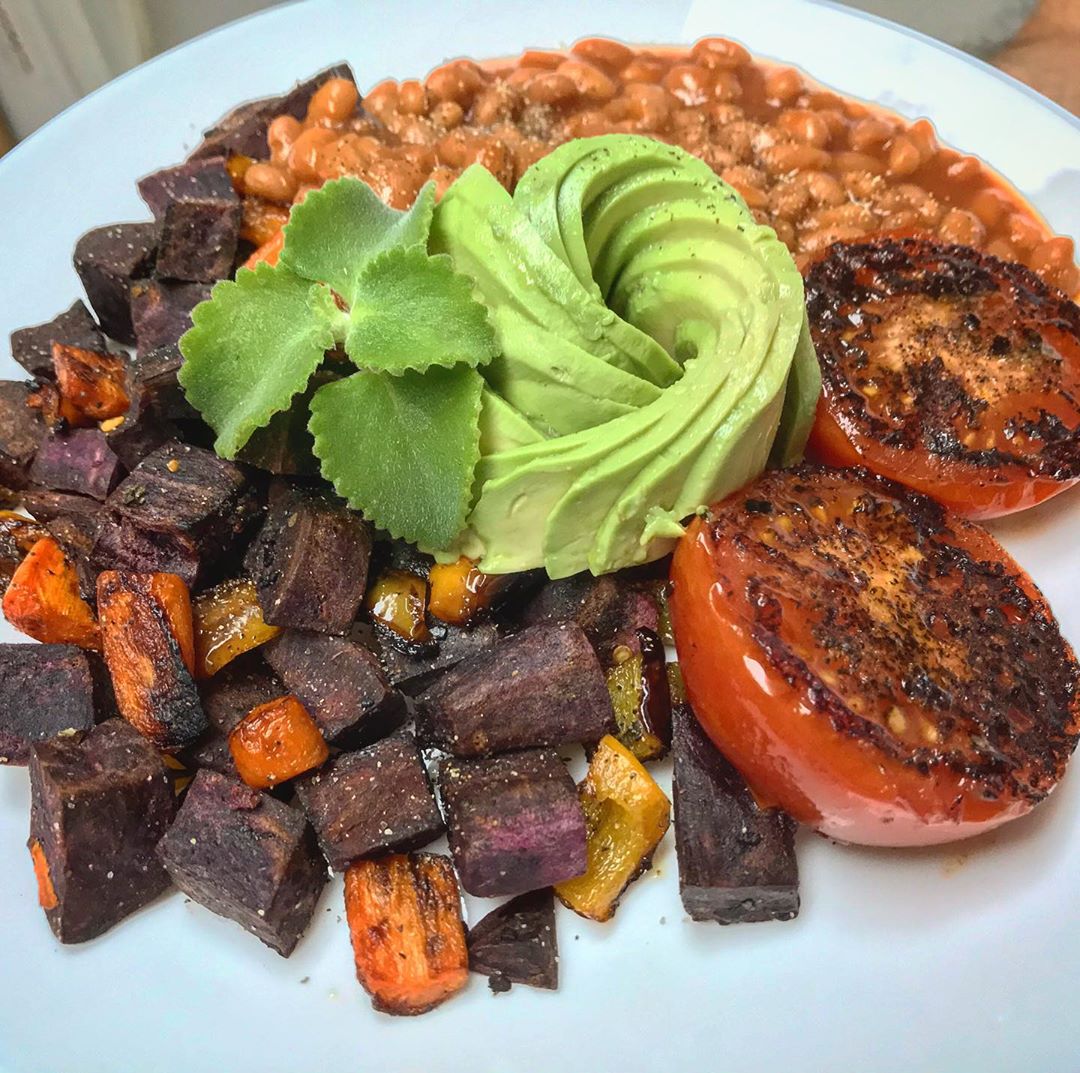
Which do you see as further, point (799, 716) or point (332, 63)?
point (332, 63)

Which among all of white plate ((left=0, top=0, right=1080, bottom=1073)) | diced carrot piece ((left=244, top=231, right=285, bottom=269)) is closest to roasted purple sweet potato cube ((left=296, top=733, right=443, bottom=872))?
white plate ((left=0, top=0, right=1080, bottom=1073))

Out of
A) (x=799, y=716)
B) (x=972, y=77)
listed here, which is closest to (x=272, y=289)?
(x=799, y=716)

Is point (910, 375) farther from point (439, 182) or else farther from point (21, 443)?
point (21, 443)

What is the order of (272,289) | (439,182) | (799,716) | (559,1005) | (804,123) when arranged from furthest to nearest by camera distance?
(804,123), (439,182), (272,289), (559,1005), (799,716)

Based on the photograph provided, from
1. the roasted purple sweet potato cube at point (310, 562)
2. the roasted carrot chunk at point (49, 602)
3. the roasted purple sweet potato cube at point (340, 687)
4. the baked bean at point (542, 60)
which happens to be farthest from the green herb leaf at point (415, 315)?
the baked bean at point (542, 60)

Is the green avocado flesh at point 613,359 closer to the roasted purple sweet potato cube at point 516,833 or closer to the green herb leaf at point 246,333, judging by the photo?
the green herb leaf at point 246,333

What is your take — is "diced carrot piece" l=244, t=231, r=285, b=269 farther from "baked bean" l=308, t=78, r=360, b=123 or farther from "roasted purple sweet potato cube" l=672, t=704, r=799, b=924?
"roasted purple sweet potato cube" l=672, t=704, r=799, b=924

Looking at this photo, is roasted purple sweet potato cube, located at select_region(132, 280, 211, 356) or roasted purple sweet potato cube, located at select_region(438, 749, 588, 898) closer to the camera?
roasted purple sweet potato cube, located at select_region(438, 749, 588, 898)

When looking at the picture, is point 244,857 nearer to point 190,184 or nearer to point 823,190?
point 190,184
